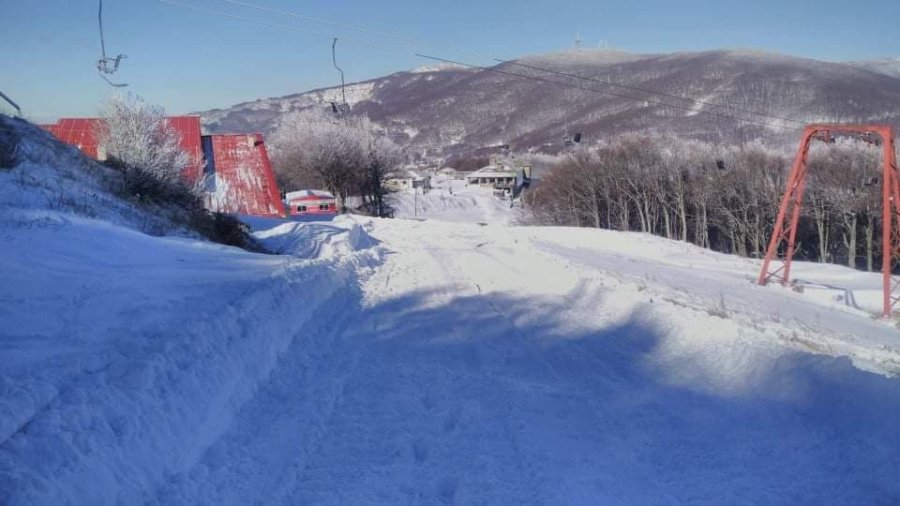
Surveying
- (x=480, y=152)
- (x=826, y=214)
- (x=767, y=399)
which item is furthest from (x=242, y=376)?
(x=480, y=152)

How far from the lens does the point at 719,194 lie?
53344mm

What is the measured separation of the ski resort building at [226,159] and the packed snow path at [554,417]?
26.1 m

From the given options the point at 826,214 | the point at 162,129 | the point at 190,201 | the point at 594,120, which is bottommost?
the point at 826,214

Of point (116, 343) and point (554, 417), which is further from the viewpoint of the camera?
point (554, 417)

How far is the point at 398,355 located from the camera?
27.9 feet

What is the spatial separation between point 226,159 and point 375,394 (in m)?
35.7

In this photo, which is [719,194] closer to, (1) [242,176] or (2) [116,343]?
(1) [242,176]

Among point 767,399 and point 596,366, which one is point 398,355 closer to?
point 596,366

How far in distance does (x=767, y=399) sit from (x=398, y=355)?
449 centimetres

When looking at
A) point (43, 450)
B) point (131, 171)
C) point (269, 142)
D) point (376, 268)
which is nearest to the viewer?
point (43, 450)

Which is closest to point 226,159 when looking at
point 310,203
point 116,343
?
point 310,203

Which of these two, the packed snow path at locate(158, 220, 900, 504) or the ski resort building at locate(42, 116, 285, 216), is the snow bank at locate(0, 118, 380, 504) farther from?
the ski resort building at locate(42, 116, 285, 216)

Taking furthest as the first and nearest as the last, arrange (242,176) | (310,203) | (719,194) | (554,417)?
(719,194) → (310,203) → (242,176) → (554,417)

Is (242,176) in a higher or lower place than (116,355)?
higher
